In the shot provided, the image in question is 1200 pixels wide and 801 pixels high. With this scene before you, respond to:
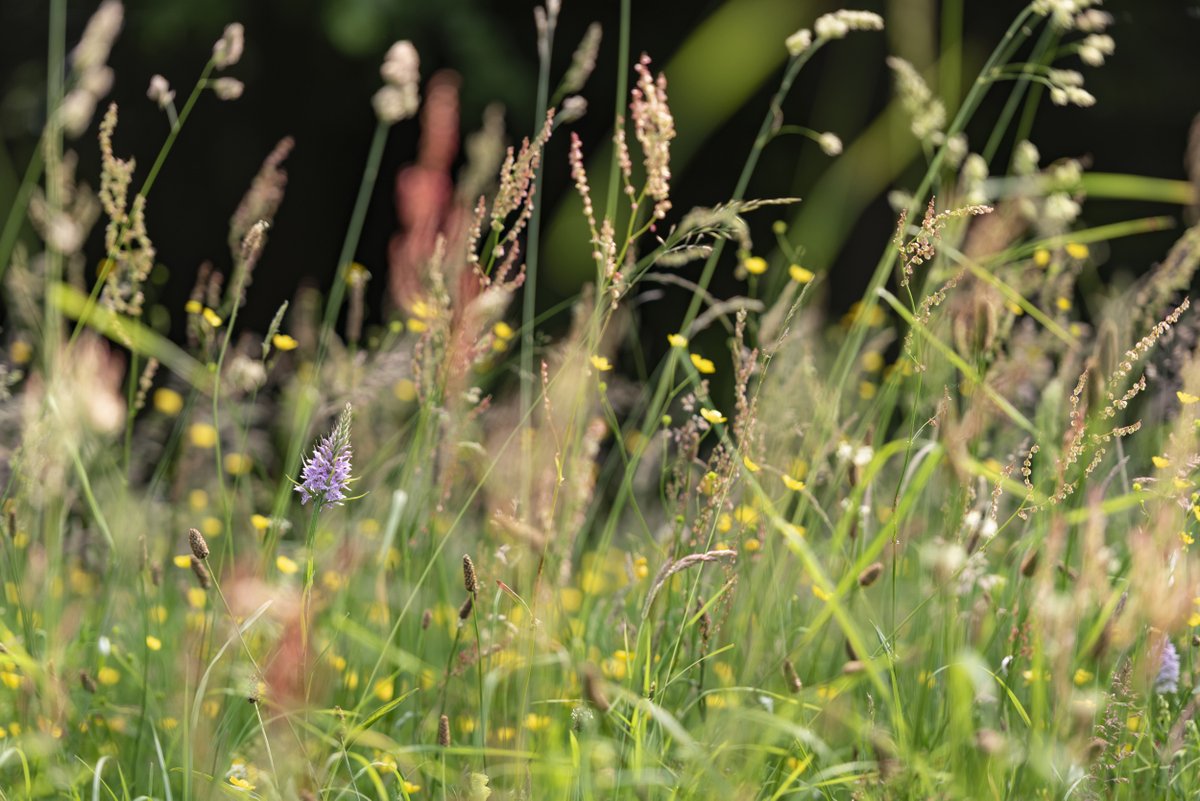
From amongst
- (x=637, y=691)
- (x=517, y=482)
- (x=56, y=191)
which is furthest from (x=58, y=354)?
(x=637, y=691)

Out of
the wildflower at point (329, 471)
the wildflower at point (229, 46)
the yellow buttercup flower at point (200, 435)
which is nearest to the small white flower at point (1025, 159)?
the wildflower at point (229, 46)

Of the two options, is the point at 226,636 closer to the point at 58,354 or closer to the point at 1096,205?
the point at 58,354

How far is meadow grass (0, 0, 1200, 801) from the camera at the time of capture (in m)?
1.55

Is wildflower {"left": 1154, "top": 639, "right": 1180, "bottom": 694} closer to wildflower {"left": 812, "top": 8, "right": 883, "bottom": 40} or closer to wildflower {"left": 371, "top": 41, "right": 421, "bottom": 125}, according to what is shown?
wildflower {"left": 812, "top": 8, "right": 883, "bottom": 40}

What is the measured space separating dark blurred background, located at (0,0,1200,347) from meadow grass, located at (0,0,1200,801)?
9.83ft

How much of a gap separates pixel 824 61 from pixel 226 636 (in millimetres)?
4949

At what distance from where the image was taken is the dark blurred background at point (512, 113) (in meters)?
5.70

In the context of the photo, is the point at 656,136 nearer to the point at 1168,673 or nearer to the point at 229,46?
the point at 229,46

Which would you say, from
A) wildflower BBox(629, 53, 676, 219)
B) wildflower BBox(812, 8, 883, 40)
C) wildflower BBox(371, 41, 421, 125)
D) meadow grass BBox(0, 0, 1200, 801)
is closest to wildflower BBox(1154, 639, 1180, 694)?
meadow grass BBox(0, 0, 1200, 801)

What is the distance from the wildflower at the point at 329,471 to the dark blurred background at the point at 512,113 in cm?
384

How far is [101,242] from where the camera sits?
6.61m

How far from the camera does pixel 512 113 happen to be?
5.95m

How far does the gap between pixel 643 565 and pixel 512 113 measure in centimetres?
421

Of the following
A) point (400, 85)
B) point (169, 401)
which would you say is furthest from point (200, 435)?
point (400, 85)
